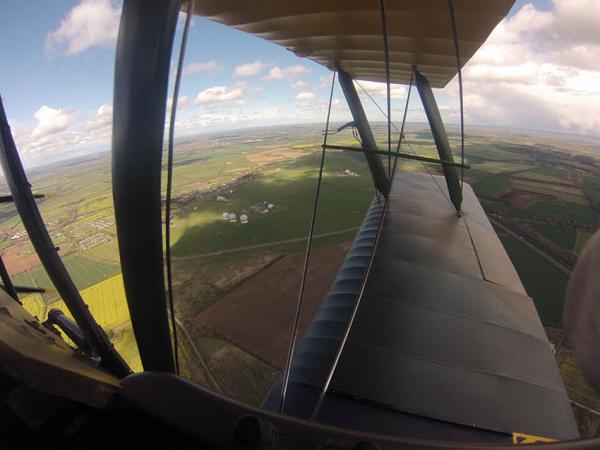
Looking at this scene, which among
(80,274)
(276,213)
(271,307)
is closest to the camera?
(271,307)

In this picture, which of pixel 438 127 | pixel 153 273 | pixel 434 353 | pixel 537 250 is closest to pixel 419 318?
pixel 434 353

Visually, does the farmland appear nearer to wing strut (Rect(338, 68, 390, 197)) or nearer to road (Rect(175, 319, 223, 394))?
road (Rect(175, 319, 223, 394))

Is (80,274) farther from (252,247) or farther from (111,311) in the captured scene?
(252,247)

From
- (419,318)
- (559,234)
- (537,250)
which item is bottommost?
(537,250)

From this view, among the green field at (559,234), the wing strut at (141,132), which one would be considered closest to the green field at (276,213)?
the green field at (559,234)

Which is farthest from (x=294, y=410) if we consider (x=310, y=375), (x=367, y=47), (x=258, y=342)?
(x=258, y=342)

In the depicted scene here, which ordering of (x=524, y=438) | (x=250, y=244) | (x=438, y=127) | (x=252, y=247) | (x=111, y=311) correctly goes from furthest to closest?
(x=250, y=244) → (x=252, y=247) → (x=111, y=311) → (x=438, y=127) → (x=524, y=438)

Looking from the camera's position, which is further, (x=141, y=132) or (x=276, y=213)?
(x=276, y=213)
